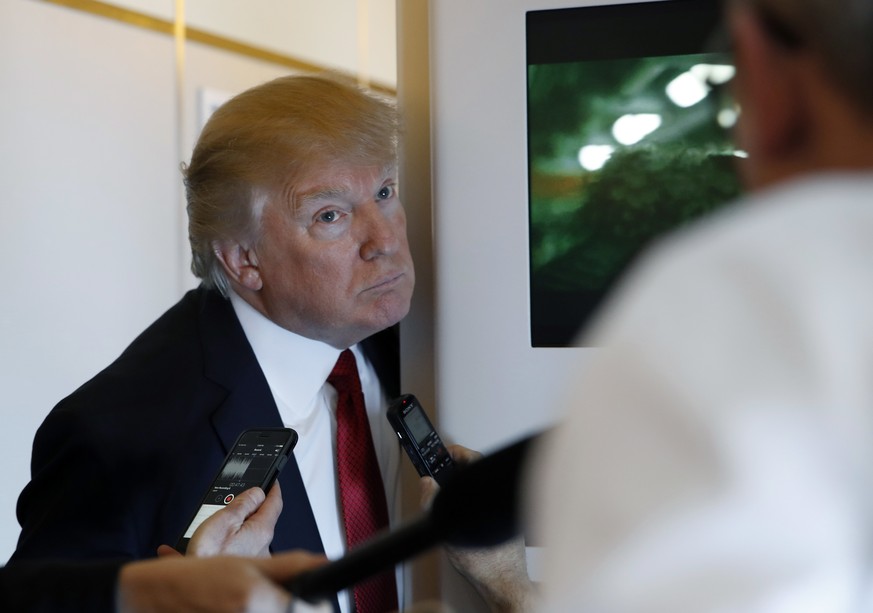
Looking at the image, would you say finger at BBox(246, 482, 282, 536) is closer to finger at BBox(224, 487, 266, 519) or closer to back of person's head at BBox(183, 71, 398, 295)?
finger at BBox(224, 487, 266, 519)

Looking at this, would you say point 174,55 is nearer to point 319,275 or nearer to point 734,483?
point 319,275

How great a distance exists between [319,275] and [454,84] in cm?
37

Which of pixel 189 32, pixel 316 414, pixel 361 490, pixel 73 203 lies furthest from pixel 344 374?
pixel 189 32

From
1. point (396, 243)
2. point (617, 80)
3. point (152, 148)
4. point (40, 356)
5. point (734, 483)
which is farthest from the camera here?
point (152, 148)

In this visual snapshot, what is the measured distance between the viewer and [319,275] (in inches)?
54.3

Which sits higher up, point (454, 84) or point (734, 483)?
point (454, 84)

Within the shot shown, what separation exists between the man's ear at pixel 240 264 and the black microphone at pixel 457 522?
38.5 inches

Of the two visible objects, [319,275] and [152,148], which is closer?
[319,275]

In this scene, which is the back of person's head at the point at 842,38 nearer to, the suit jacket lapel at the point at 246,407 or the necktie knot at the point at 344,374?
the suit jacket lapel at the point at 246,407

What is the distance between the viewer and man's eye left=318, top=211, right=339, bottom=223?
138cm

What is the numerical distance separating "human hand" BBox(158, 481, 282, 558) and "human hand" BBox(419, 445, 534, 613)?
0.63 feet

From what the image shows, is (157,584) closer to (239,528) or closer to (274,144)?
(239,528)

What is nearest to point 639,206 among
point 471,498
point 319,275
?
point 319,275

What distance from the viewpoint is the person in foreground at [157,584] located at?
22.4 inches
